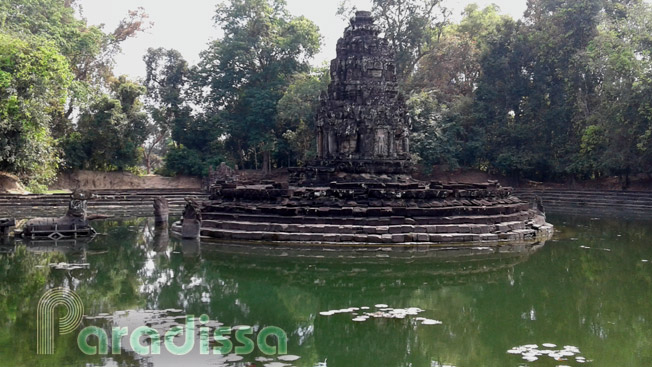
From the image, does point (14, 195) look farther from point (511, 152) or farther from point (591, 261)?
point (511, 152)

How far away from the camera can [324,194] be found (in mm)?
16453

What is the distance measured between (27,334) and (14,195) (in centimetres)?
2347

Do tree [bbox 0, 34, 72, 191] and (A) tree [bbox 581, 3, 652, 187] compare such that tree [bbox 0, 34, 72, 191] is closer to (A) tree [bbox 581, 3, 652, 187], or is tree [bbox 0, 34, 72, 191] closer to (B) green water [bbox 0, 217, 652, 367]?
(B) green water [bbox 0, 217, 652, 367]

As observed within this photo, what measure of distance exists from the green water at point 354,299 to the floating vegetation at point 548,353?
0.26 feet

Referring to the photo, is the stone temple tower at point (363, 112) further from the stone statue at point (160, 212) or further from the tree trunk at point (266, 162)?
the tree trunk at point (266, 162)

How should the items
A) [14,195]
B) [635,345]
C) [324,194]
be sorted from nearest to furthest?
[635,345] < [324,194] < [14,195]

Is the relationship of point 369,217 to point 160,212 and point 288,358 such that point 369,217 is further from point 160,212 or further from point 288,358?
point 288,358

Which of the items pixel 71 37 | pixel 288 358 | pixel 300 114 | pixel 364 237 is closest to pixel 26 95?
pixel 71 37

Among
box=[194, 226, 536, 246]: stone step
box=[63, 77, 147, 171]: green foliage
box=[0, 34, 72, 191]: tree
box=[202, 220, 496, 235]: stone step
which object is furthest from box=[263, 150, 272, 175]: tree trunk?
box=[194, 226, 536, 246]: stone step

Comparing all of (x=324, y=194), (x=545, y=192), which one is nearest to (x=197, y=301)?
(x=324, y=194)

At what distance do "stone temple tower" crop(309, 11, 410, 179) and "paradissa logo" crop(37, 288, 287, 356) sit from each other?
1237 centimetres

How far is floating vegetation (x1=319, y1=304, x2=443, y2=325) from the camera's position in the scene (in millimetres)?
8516

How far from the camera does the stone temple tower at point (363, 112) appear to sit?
20.4 m

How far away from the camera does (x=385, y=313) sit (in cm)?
890
